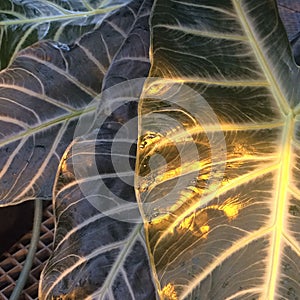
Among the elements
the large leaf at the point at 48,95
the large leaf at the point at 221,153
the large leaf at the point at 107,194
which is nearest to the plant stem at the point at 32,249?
the large leaf at the point at 48,95

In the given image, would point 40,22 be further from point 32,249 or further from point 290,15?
point 290,15

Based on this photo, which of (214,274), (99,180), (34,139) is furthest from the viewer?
(34,139)

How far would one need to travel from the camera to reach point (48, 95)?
1062 millimetres

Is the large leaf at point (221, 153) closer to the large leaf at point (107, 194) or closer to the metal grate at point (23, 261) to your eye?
the large leaf at point (107, 194)

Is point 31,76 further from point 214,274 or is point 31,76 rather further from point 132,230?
point 214,274

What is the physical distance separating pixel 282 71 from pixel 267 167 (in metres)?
0.13

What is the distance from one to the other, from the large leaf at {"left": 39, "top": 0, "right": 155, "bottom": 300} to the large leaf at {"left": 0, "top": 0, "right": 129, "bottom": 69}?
0.90 feet

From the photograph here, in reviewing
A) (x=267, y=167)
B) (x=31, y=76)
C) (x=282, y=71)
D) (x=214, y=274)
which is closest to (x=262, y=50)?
(x=282, y=71)

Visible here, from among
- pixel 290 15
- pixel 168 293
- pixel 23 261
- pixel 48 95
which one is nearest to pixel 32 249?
pixel 23 261

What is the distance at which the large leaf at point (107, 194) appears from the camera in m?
0.90

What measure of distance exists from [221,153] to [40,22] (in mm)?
625

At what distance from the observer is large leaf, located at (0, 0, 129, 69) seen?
3.91 feet

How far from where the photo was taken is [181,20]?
30.5 inches

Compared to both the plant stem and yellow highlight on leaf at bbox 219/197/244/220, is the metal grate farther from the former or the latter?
yellow highlight on leaf at bbox 219/197/244/220
